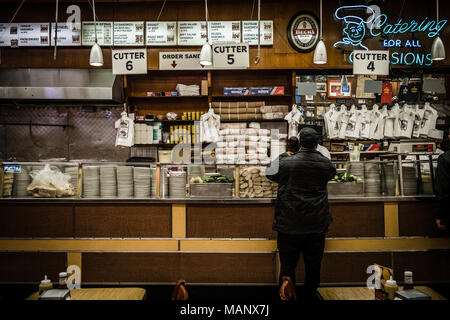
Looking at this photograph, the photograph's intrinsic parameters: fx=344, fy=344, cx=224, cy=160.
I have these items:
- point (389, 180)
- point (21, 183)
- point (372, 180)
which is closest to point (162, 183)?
point (21, 183)

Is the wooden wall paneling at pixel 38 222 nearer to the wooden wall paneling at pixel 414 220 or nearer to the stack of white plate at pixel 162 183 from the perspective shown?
the stack of white plate at pixel 162 183

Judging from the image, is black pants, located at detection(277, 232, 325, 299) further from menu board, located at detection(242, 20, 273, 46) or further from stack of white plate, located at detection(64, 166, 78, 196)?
menu board, located at detection(242, 20, 273, 46)

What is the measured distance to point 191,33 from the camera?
21.0ft

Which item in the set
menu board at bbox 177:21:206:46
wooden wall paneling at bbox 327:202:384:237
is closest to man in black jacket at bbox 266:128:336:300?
wooden wall paneling at bbox 327:202:384:237

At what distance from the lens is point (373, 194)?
157 inches

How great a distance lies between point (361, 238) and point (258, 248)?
1.17 metres

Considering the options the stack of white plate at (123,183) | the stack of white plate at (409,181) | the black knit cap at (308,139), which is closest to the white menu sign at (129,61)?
the stack of white plate at (123,183)

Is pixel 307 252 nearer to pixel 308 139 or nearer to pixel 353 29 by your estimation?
pixel 308 139

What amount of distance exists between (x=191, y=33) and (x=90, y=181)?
12.1ft

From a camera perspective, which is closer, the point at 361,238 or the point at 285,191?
the point at 285,191

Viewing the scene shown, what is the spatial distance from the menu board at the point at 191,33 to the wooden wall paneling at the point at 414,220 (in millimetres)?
4462

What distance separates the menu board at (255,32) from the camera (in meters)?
6.36
